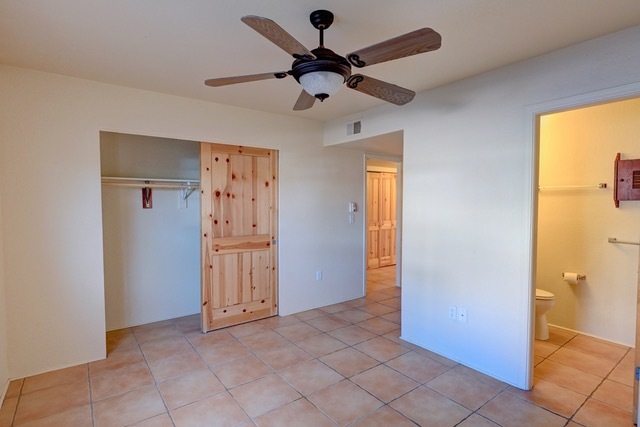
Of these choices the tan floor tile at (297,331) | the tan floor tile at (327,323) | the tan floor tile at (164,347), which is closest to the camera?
the tan floor tile at (164,347)

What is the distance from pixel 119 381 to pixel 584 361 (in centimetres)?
385

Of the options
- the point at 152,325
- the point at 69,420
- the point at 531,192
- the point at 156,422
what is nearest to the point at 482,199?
the point at 531,192

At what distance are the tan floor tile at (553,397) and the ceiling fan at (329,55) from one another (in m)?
2.31

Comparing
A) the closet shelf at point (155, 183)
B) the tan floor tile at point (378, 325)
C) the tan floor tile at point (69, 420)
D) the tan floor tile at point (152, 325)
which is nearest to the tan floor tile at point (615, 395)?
the tan floor tile at point (378, 325)

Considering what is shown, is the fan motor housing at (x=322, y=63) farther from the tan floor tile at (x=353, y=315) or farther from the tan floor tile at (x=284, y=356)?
the tan floor tile at (x=353, y=315)

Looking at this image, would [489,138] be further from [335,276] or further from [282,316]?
[282,316]

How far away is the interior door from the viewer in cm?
346

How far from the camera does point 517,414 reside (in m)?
2.08

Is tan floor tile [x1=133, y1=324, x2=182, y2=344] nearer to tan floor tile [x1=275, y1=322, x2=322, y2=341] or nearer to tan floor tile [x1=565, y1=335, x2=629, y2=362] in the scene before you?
tan floor tile [x1=275, y1=322, x2=322, y2=341]

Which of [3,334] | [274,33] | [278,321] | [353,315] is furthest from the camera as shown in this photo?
[353,315]

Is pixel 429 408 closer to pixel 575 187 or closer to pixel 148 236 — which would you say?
pixel 575 187

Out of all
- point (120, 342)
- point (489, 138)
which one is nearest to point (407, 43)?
→ point (489, 138)

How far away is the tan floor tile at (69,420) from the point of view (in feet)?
6.61

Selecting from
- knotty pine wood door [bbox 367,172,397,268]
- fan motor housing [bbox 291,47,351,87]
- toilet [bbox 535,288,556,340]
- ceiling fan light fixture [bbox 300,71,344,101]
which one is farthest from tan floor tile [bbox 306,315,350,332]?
knotty pine wood door [bbox 367,172,397,268]
